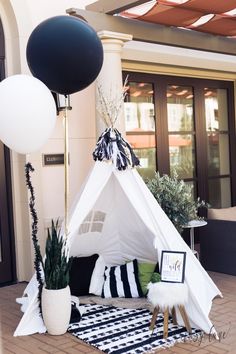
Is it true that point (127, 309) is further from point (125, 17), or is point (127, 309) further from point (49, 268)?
point (125, 17)

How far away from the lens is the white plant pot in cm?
403

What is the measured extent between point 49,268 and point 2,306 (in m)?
1.19

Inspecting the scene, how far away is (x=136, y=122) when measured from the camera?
7.11 meters

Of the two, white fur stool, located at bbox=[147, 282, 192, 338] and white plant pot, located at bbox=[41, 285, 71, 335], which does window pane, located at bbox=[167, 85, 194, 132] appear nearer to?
white fur stool, located at bbox=[147, 282, 192, 338]

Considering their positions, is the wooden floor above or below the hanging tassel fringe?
below

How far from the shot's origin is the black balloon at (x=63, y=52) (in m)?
3.75

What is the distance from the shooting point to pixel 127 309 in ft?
15.4

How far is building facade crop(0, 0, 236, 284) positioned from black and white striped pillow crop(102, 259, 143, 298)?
1199mm

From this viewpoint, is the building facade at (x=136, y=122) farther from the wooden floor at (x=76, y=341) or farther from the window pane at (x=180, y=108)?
the wooden floor at (x=76, y=341)

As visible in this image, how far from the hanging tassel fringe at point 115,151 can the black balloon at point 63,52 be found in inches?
26.3

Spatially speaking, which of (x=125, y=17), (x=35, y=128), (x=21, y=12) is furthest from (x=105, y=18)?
(x=35, y=128)

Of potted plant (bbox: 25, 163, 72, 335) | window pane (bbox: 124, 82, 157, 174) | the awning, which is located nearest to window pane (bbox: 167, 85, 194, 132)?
window pane (bbox: 124, 82, 157, 174)

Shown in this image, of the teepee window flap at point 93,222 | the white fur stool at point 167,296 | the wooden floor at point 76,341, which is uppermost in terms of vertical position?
the teepee window flap at point 93,222

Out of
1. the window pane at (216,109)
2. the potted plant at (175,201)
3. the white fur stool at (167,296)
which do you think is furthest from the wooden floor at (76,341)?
the window pane at (216,109)
